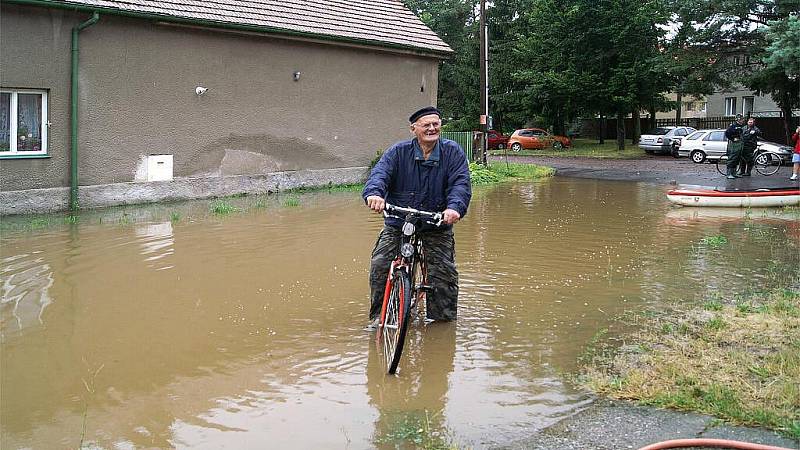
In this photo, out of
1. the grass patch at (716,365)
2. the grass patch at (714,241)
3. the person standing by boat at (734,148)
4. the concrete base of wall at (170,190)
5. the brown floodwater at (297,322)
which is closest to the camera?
the grass patch at (716,365)

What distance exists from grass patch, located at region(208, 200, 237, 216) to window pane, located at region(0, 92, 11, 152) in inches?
136

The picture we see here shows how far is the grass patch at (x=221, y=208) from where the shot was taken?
Result: 14141mm

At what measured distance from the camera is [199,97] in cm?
1631

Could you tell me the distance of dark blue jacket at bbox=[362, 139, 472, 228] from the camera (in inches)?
259

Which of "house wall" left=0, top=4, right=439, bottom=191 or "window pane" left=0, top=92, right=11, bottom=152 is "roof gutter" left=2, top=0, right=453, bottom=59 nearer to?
"house wall" left=0, top=4, right=439, bottom=191

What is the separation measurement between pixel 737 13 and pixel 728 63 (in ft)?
11.6

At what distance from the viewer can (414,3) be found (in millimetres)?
56969

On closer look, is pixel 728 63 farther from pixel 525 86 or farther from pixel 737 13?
pixel 525 86

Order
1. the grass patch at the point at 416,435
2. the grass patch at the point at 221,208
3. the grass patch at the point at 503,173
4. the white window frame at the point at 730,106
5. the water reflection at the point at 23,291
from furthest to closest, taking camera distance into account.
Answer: the white window frame at the point at 730,106 < the grass patch at the point at 503,173 < the grass patch at the point at 221,208 < the water reflection at the point at 23,291 < the grass patch at the point at 416,435

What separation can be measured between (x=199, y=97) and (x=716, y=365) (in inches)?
509

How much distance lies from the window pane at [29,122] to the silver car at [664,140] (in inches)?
1179

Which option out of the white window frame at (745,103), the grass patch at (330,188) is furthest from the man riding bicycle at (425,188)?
the white window frame at (745,103)

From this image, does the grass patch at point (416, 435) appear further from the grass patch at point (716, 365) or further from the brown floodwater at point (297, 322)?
the grass patch at point (716, 365)

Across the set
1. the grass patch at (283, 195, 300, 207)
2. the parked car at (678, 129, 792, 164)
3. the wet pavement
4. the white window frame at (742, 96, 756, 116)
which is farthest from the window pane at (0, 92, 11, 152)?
the white window frame at (742, 96, 756, 116)
